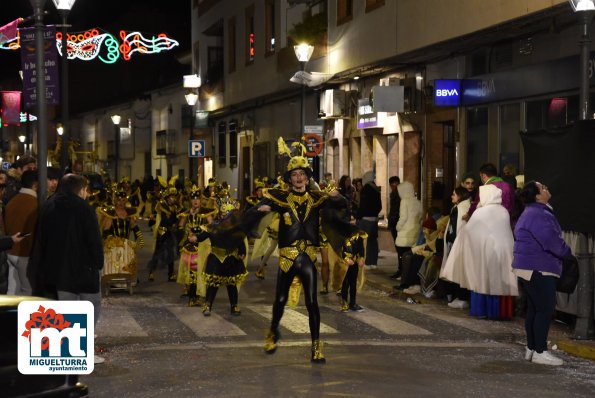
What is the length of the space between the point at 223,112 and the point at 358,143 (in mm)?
15192

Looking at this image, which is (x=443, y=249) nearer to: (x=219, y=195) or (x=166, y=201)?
(x=219, y=195)

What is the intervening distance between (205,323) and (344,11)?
17.5 meters

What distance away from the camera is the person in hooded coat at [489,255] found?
14.0m

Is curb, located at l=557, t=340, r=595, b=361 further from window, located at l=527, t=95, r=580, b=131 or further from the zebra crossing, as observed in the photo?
window, located at l=527, t=95, r=580, b=131

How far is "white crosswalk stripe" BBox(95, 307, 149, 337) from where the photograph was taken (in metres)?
12.7

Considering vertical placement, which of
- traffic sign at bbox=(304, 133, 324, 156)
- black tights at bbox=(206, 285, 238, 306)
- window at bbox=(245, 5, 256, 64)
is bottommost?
black tights at bbox=(206, 285, 238, 306)

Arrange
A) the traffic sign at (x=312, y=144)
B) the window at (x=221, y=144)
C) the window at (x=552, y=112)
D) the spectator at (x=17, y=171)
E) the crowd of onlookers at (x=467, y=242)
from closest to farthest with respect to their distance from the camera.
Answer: the crowd of onlookers at (x=467, y=242), the spectator at (x=17, y=171), the window at (x=552, y=112), the traffic sign at (x=312, y=144), the window at (x=221, y=144)

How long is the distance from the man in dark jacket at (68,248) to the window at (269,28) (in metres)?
27.2

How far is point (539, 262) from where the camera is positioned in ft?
35.2

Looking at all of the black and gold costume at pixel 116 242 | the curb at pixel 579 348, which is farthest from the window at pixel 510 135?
the curb at pixel 579 348

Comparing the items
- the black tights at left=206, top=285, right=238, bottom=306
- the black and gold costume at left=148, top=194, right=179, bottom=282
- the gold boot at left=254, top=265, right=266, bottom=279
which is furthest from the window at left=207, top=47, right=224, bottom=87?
the black tights at left=206, top=285, right=238, bottom=306

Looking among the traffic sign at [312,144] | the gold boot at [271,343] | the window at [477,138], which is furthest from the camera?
the traffic sign at [312,144]

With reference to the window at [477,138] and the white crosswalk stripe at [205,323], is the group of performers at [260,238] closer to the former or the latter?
the white crosswalk stripe at [205,323]

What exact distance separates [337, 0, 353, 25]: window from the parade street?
14689 mm
